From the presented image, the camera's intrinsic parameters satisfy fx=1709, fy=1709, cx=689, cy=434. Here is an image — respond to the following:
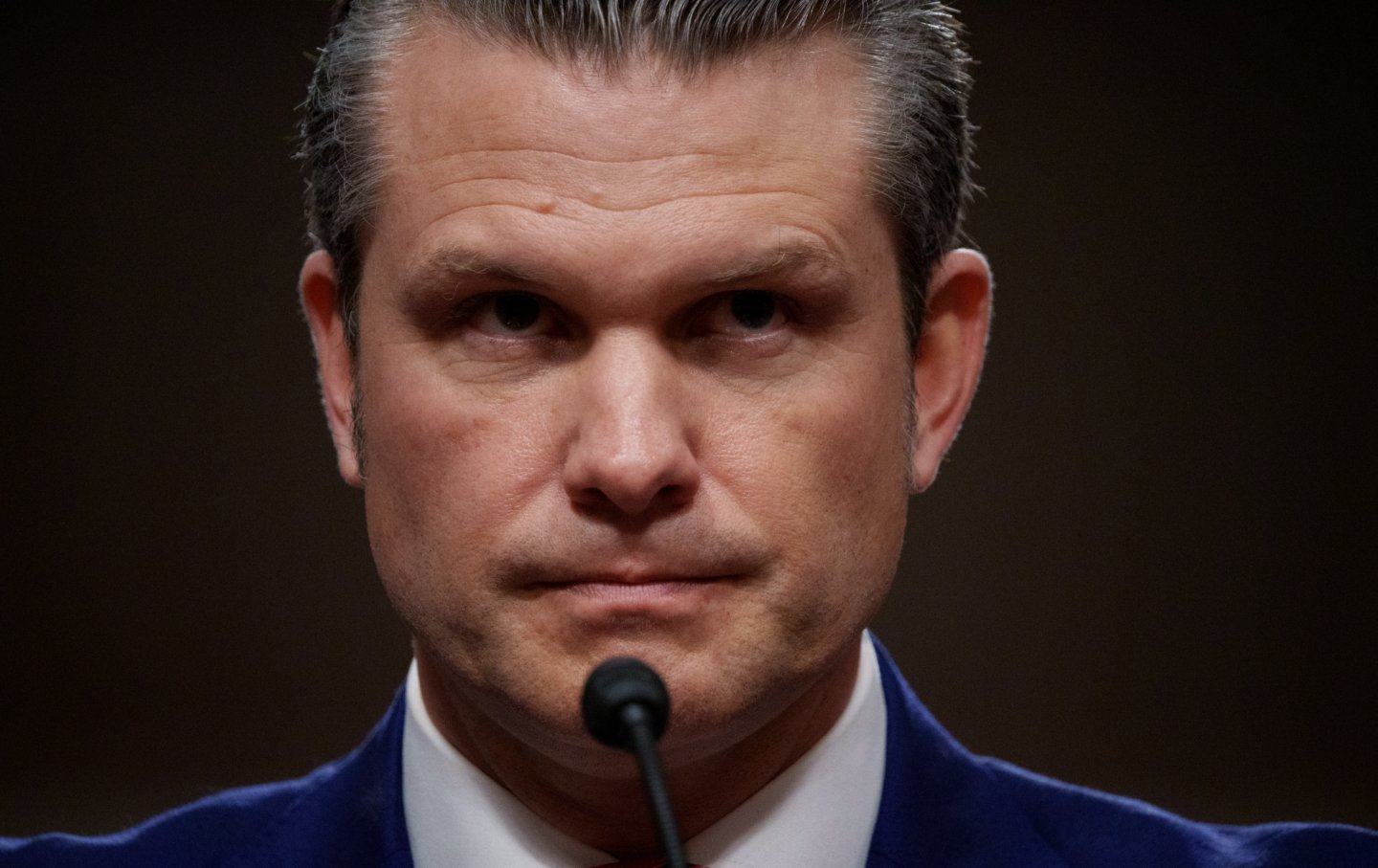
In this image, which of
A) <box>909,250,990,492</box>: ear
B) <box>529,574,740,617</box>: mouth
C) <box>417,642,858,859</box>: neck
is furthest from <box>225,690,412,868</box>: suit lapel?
<box>909,250,990,492</box>: ear

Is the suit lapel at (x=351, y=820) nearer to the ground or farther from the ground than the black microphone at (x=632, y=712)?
nearer to the ground

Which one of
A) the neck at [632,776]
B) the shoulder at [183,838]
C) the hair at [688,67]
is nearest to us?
the hair at [688,67]

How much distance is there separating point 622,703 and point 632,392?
37cm

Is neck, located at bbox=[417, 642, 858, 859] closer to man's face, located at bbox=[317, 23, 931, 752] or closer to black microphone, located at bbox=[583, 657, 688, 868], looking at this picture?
man's face, located at bbox=[317, 23, 931, 752]

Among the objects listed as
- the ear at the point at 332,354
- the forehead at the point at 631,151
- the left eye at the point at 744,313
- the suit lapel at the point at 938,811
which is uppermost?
the forehead at the point at 631,151

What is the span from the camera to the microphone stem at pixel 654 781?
112cm

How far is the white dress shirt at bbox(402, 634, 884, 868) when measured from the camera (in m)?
1.71

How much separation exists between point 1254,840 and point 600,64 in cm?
110

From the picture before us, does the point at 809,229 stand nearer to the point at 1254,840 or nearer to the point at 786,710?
the point at 786,710

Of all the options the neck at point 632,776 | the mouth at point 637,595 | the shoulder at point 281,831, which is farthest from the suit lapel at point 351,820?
the mouth at point 637,595

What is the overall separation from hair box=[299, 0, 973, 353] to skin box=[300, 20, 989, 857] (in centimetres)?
2

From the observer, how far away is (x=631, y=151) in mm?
1562

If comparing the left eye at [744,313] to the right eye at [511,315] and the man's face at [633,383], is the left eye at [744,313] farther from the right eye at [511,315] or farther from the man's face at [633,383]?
the right eye at [511,315]

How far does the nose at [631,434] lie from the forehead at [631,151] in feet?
0.33
